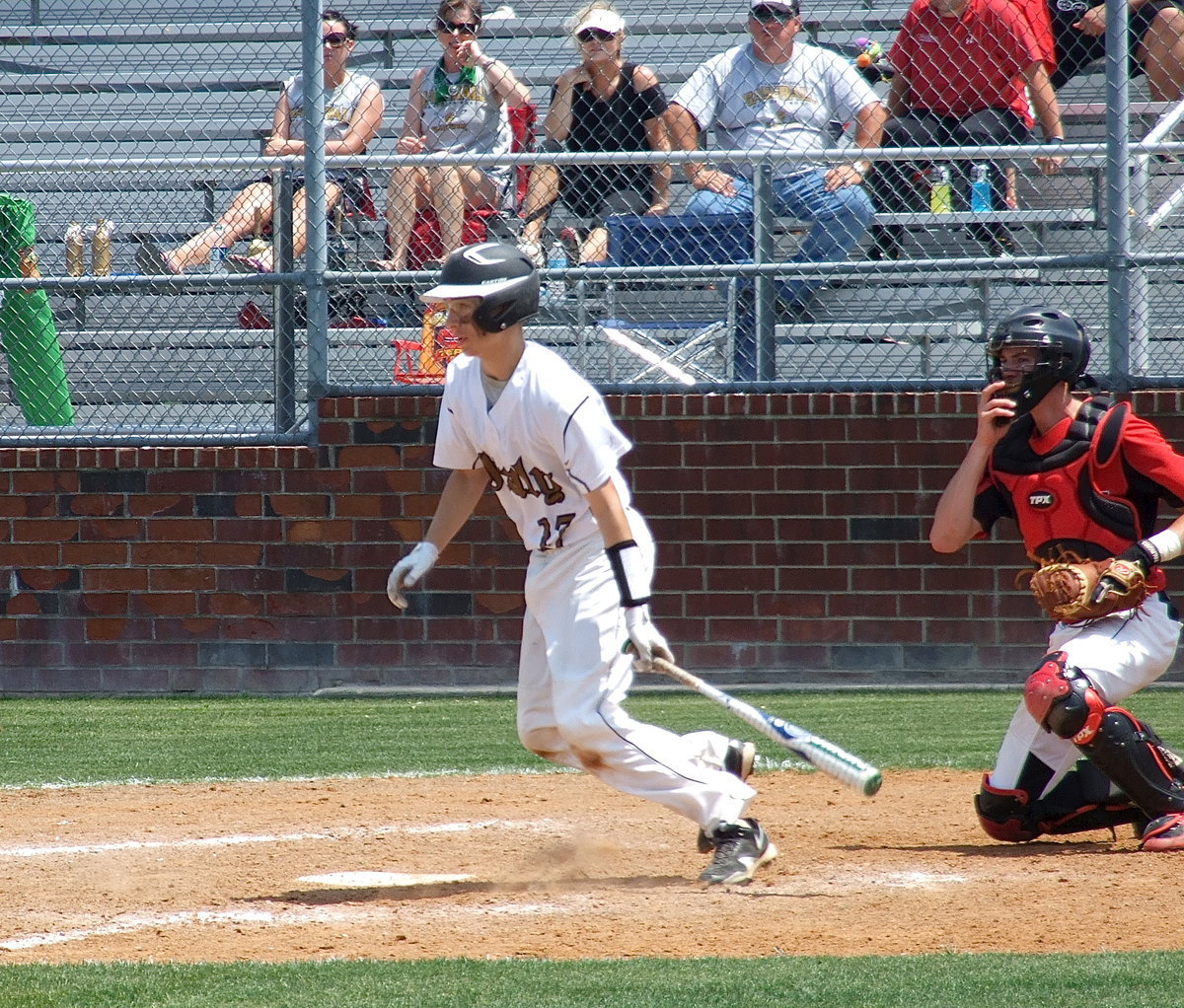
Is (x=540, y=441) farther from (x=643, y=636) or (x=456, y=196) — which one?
(x=456, y=196)

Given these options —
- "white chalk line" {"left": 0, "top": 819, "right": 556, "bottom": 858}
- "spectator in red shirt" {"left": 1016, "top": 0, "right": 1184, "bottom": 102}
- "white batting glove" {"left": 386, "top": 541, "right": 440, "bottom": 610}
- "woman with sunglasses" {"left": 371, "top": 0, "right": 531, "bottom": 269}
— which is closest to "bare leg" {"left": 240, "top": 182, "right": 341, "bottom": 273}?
"woman with sunglasses" {"left": 371, "top": 0, "right": 531, "bottom": 269}

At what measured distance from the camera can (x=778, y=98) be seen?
9.30 metres

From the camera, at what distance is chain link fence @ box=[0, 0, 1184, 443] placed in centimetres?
884

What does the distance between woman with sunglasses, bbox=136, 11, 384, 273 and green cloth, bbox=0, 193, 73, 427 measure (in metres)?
0.70

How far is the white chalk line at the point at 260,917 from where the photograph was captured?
4.11 m

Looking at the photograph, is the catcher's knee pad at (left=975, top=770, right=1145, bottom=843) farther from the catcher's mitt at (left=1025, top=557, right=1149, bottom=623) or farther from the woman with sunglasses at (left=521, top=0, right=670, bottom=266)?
the woman with sunglasses at (left=521, top=0, right=670, bottom=266)

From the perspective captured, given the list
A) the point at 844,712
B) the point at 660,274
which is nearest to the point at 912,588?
the point at 844,712

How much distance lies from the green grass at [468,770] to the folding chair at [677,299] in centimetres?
198

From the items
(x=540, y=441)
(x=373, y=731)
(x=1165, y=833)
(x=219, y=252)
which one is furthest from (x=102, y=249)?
(x=1165, y=833)

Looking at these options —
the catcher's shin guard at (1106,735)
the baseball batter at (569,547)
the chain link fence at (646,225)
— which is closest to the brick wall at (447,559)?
the chain link fence at (646,225)

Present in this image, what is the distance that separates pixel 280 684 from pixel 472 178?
319 centimetres

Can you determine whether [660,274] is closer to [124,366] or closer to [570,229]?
[570,229]

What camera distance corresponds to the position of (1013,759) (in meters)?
5.03

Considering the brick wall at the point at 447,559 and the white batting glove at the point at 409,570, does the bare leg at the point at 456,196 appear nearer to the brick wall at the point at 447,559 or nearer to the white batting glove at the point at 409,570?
the brick wall at the point at 447,559
